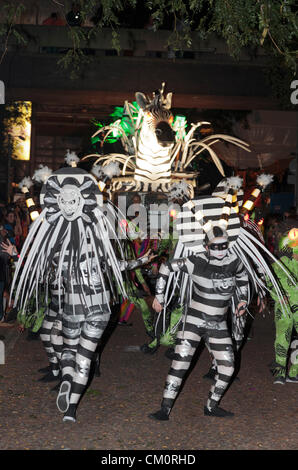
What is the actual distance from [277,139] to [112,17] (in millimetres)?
13063

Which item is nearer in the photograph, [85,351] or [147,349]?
[85,351]

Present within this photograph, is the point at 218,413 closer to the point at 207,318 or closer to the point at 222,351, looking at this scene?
the point at 222,351

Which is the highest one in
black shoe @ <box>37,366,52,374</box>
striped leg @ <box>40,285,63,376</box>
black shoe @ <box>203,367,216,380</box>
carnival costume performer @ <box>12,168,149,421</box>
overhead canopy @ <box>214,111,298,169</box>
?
overhead canopy @ <box>214,111,298,169</box>

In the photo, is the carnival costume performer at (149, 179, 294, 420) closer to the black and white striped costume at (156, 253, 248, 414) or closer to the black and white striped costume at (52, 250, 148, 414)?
the black and white striped costume at (156, 253, 248, 414)

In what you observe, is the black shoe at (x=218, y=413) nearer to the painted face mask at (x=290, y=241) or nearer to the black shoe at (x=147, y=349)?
the painted face mask at (x=290, y=241)

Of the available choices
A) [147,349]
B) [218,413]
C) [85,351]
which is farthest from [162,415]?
[147,349]

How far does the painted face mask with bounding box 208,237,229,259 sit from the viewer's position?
6.07 meters

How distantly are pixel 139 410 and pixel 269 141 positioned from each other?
15101mm

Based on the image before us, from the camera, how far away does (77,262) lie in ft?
20.1

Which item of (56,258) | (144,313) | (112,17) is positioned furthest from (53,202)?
(144,313)

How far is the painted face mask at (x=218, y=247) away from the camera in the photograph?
6.07 metres

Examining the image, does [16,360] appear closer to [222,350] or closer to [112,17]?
[222,350]

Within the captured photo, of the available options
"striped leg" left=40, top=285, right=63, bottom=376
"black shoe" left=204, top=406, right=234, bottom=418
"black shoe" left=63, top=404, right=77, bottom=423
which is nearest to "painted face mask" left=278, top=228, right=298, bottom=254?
"black shoe" left=204, top=406, right=234, bottom=418

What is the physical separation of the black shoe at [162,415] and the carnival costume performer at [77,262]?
0.72 metres
